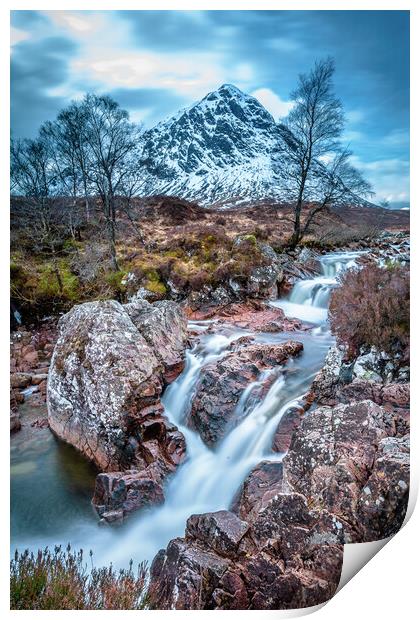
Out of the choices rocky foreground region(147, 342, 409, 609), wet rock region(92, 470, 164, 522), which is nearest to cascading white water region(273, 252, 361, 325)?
rocky foreground region(147, 342, 409, 609)

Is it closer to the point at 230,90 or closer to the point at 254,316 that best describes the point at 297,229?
A: the point at 254,316

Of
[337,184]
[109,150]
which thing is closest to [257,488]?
[337,184]

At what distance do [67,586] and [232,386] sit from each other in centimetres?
241

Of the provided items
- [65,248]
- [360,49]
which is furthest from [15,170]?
[360,49]

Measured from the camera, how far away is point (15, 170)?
3779 millimetres

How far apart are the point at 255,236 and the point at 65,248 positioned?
213 centimetres

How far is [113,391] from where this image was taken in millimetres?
4730

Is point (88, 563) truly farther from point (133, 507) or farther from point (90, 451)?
point (90, 451)

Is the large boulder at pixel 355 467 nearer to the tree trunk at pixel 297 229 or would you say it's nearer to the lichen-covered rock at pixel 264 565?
the lichen-covered rock at pixel 264 565

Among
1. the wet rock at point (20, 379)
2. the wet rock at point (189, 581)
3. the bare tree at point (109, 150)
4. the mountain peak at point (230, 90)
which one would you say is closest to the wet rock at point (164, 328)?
the bare tree at point (109, 150)

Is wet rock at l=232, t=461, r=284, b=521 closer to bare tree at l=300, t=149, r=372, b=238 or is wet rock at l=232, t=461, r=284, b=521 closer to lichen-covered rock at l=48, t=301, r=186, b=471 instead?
lichen-covered rock at l=48, t=301, r=186, b=471

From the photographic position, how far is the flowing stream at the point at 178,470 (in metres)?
3.68

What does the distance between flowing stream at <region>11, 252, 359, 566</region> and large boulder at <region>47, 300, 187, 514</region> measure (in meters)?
0.20

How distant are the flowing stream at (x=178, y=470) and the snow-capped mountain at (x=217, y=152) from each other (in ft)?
4.04
